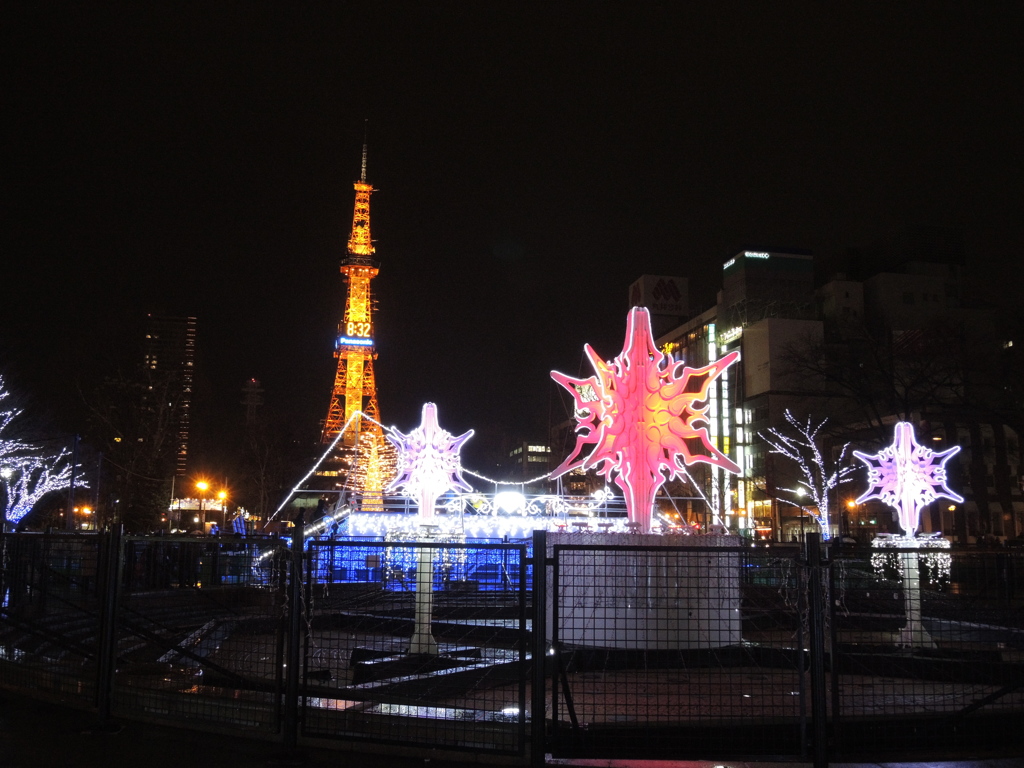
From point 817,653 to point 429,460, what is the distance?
13082 mm

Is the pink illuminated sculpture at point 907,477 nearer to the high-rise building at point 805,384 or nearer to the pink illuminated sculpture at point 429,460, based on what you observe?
the pink illuminated sculpture at point 429,460

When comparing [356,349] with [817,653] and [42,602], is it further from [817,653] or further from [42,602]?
[817,653]

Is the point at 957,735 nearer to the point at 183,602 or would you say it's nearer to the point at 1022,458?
the point at 183,602

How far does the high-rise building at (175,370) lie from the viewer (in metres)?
38.6

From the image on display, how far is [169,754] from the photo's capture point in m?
6.61

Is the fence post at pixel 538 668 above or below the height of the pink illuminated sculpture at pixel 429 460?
below

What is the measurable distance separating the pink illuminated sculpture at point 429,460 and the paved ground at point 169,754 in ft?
35.3

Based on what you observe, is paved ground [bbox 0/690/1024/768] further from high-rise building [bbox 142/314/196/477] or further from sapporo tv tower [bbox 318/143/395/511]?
sapporo tv tower [bbox 318/143/395/511]

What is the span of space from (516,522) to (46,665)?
16.9m

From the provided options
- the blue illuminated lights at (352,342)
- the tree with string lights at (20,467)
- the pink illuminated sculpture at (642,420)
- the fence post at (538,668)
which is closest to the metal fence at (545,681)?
the fence post at (538,668)

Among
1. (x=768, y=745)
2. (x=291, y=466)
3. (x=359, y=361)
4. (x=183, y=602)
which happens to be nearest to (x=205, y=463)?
(x=291, y=466)

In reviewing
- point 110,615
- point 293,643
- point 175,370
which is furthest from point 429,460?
point 175,370

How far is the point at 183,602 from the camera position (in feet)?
49.6

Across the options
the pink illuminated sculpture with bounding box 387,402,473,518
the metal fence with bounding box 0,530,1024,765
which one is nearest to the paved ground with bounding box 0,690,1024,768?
the metal fence with bounding box 0,530,1024,765
